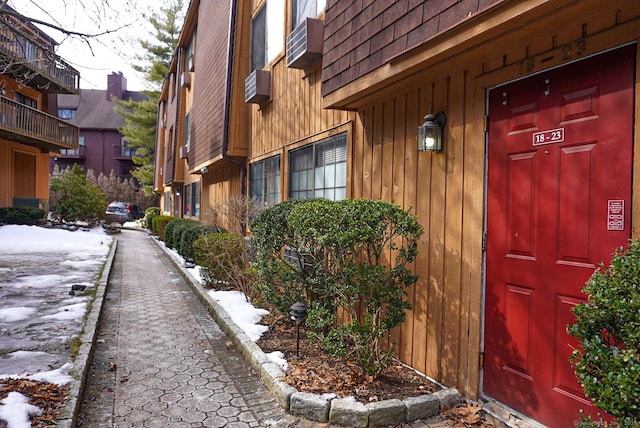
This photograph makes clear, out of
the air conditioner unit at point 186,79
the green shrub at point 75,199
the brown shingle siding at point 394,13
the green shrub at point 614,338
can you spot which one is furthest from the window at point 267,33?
the green shrub at point 75,199

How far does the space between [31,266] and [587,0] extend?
11312mm

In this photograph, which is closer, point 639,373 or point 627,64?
point 639,373

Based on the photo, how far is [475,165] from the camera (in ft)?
11.2

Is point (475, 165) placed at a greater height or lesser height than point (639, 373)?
greater

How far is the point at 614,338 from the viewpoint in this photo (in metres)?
1.95

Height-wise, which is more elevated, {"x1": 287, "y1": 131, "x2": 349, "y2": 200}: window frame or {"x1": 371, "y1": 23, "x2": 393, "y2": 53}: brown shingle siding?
{"x1": 371, "y1": 23, "x2": 393, "y2": 53}: brown shingle siding

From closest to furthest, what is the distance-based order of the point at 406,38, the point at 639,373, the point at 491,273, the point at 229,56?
the point at 639,373 → the point at 491,273 → the point at 406,38 → the point at 229,56

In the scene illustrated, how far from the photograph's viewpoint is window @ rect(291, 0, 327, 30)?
6.30m

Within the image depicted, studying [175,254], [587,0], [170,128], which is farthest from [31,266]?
[170,128]

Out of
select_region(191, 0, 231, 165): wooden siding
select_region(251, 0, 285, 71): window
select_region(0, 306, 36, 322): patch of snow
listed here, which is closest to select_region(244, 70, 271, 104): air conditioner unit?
select_region(251, 0, 285, 71): window

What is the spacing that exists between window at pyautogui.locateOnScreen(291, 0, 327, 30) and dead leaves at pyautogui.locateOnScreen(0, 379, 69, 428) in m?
5.52

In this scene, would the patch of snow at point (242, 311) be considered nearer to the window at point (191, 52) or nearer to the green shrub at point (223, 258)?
the green shrub at point (223, 258)

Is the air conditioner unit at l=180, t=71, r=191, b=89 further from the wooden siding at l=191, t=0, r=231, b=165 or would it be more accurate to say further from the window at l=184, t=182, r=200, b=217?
the window at l=184, t=182, r=200, b=217

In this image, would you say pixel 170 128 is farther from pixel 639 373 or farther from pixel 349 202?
pixel 639 373
